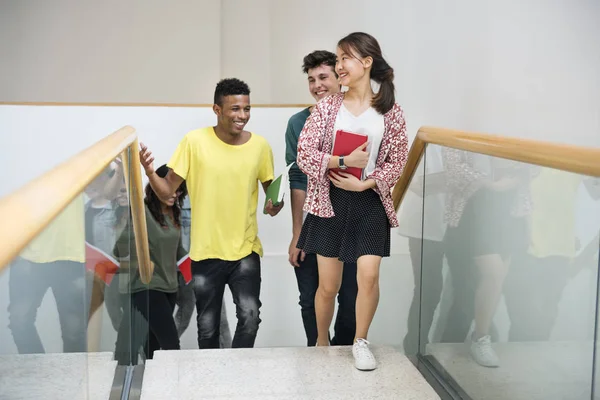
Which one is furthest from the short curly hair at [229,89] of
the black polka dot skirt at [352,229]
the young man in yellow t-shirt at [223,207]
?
the black polka dot skirt at [352,229]

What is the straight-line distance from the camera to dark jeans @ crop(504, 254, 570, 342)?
7.33ft

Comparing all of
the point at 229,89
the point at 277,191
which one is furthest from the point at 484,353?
the point at 229,89

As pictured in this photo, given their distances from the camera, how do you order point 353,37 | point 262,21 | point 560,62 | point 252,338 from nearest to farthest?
1. point 353,37
2. point 252,338
3. point 560,62
4. point 262,21

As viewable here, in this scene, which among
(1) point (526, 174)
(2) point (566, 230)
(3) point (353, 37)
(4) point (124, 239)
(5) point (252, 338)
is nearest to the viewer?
(2) point (566, 230)

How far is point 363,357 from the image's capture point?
3.55m

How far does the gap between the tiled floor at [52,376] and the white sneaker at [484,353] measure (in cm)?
128

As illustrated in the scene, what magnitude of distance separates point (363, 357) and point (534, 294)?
50.5 inches

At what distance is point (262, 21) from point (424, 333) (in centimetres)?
373

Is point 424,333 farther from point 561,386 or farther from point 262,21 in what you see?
point 262,21

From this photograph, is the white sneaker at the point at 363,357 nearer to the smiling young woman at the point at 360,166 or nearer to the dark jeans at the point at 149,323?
the smiling young woman at the point at 360,166

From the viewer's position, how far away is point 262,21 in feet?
22.2

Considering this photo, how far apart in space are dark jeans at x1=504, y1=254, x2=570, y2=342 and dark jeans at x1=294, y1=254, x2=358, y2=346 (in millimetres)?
1684

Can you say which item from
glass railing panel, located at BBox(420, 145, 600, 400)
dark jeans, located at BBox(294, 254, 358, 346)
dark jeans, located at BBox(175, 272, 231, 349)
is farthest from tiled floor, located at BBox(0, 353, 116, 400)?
dark jeans, located at BBox(175, 272, 231, 349)

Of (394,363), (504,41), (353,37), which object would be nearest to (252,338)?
(394,363)
